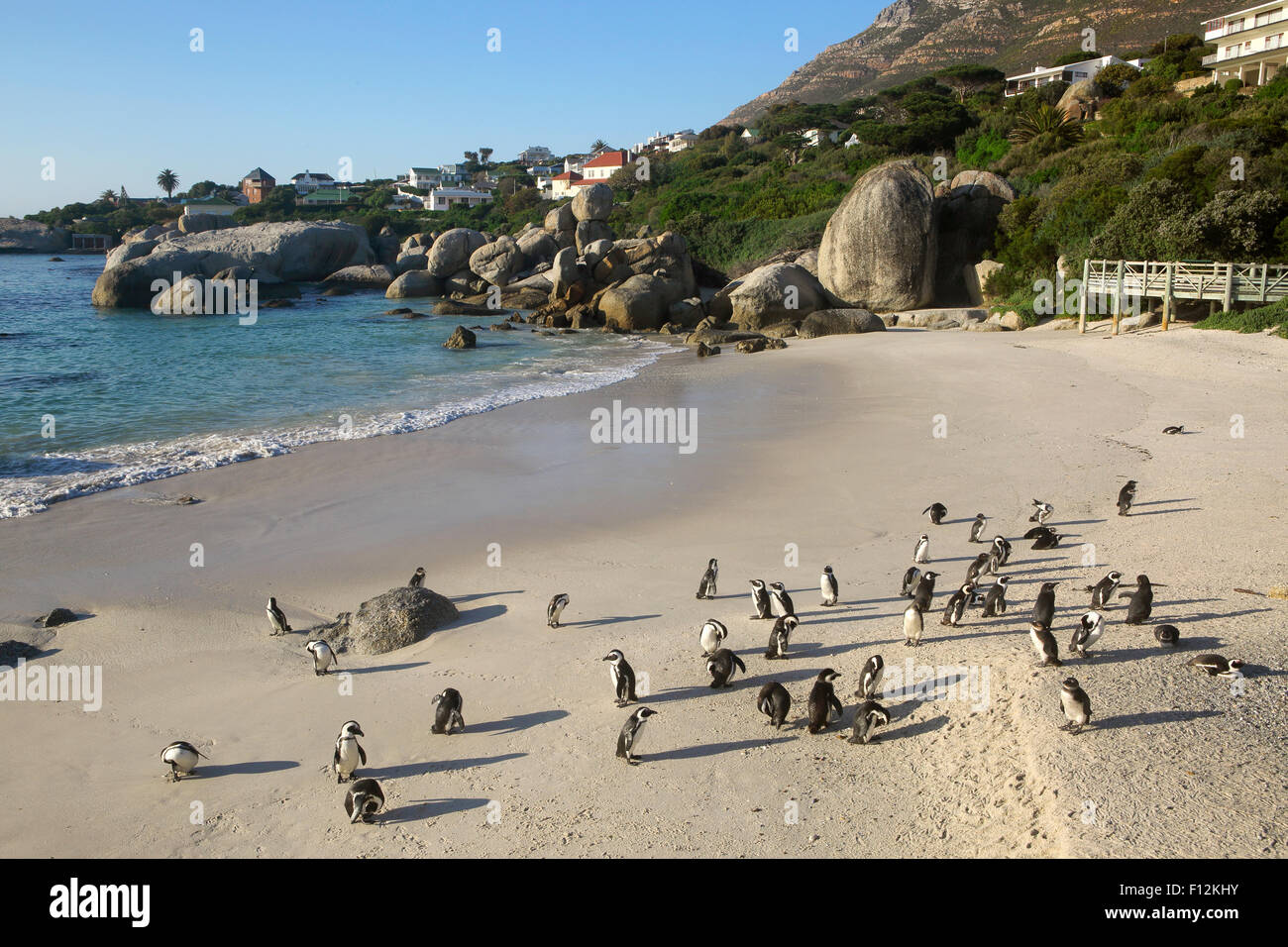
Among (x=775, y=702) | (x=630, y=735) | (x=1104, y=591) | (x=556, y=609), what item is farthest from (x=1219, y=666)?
(x=556, y=609)

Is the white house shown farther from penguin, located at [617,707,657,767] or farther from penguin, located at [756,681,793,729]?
penguin, located at [617,707,657,767]

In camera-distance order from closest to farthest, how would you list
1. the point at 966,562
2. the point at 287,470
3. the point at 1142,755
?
the point at 1142,755 → the point at 966,562 → the point at 287,470

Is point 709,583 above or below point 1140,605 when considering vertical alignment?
below

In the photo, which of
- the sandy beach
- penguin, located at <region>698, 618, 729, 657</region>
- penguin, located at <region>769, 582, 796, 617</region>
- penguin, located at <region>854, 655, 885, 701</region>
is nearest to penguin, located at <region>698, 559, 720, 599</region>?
the sandy beach

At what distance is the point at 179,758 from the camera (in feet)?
21.3

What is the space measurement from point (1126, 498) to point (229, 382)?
21604 millimetres

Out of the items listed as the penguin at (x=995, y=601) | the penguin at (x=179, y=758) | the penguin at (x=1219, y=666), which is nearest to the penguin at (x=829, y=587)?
the penguin at (x=995, y=601)

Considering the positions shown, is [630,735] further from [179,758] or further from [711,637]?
[179,758]

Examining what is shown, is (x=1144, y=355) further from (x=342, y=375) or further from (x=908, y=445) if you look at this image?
(x=342, y=375)

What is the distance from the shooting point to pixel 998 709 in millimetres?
6551

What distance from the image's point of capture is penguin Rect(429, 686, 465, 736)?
704cm
